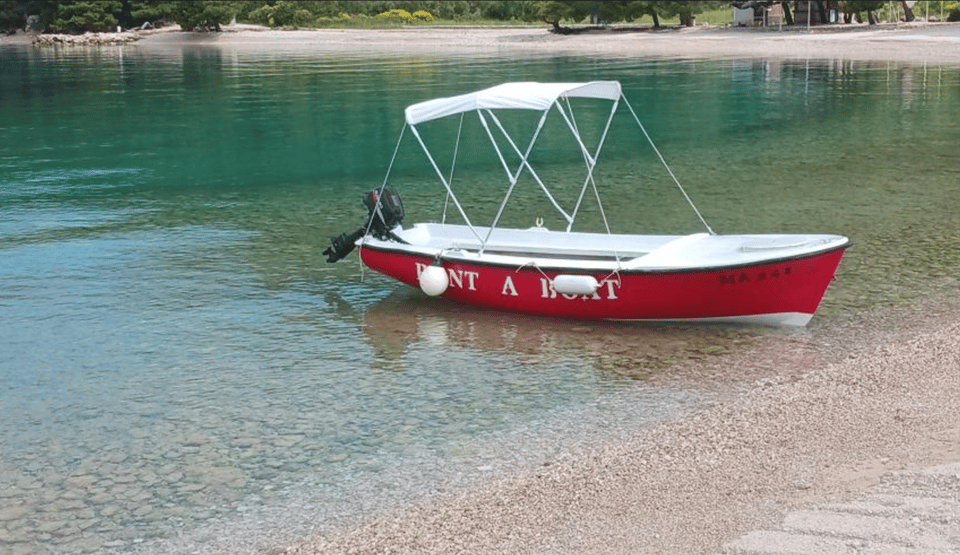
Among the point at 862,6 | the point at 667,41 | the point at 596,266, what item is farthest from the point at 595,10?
the point at 596,266

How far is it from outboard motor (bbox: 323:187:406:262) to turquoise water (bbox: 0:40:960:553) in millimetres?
883

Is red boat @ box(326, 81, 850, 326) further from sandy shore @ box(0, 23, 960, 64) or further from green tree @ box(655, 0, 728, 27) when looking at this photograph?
green tree @ box(655, 0, 728, 27)

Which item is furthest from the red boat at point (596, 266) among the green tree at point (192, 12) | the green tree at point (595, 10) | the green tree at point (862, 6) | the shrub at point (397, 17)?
the green tree at point (192, 12)

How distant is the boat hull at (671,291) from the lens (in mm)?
14336

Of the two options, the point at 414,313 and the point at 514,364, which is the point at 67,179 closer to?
the point at 414,313

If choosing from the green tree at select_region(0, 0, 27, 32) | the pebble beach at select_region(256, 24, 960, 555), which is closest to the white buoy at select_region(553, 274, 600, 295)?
the pebble beach at select_region(256, 24, 960, 555)

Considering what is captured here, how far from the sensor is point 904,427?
10898 millimetres

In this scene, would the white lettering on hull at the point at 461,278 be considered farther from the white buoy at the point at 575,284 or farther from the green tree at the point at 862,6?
the green tree at the point at 862,6

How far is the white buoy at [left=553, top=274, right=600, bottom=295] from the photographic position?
15.0 metres

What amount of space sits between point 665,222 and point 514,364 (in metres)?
8.81

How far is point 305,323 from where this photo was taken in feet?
53.9

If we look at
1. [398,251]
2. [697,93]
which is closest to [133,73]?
[697,93]

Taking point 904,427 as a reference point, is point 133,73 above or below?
above

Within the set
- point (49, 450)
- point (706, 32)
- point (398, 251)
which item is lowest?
point (49, 450)
